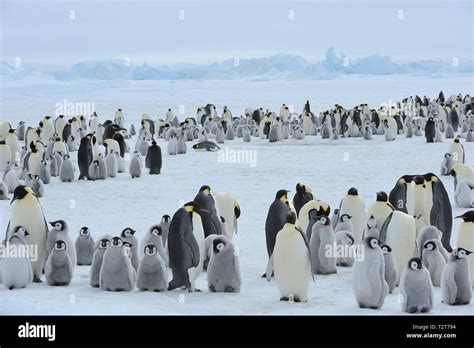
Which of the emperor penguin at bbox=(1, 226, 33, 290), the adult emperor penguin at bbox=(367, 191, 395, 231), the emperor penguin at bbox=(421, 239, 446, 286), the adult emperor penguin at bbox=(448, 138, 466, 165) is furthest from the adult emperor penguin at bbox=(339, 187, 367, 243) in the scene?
the adult emperor penguin at bbox=(448, 138, 466, 165)

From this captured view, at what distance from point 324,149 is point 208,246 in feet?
34.1

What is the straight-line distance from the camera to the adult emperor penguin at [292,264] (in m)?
6.02

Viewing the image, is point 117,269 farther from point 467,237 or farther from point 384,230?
point 467,237

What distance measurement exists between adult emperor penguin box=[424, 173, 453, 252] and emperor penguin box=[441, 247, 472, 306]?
171cm

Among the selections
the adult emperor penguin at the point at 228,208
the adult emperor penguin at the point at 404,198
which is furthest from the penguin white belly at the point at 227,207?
the adult emperor penguin at the point at 404,198

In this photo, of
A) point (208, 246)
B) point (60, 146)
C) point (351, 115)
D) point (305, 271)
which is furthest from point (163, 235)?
point (351, 115)

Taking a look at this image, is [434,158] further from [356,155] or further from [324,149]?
[324,149]

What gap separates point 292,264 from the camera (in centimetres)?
605

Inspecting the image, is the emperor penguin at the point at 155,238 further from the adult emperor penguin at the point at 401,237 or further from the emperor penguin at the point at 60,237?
the adult emperor penguin at the point at 401,237

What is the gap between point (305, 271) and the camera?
603cm

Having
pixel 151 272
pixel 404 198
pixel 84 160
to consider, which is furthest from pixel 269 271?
pixel 84 160

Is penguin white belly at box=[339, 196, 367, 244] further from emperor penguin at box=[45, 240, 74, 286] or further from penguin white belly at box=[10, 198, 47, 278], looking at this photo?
penguin white belly at box=[10, 198, 47, 278]

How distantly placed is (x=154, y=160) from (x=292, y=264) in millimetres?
7508

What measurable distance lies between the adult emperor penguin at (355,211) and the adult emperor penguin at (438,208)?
27.2 inches
